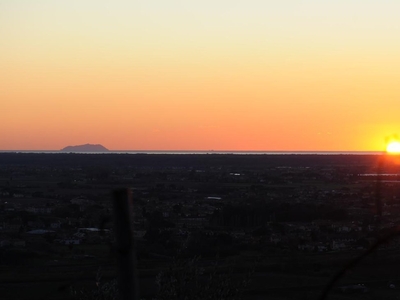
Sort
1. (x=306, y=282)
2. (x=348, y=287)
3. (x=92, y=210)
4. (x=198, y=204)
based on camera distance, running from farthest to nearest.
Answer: (x=198, y=204), (x=92, y=210), (x=306, y=282), (x=348, y=287)

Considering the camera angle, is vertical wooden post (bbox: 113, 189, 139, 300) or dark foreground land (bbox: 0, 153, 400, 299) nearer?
vertical wooden post (bbox: 113, 189, 139, 300)

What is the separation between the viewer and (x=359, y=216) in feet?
128

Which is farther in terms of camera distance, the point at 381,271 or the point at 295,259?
the point at 295,259

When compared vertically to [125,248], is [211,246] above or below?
below

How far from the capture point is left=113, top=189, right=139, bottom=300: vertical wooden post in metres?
2.34

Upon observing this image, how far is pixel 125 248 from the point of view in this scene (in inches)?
94.3

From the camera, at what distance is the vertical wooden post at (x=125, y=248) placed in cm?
234

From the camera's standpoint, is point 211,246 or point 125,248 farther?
point 211,246

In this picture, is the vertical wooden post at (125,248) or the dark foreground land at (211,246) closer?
the vertical wooden post at (125,248)

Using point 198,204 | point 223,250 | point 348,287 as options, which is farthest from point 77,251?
point 198,204

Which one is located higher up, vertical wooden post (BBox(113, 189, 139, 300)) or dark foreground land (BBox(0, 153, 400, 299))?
vertical wooden post (BBox(113, 189, 139, 300))

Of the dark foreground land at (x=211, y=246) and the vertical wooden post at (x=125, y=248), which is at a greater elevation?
the vertical wooden post at (x=125, y=248)

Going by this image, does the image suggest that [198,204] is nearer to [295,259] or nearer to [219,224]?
[219,224]

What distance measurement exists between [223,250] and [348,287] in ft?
32.2
